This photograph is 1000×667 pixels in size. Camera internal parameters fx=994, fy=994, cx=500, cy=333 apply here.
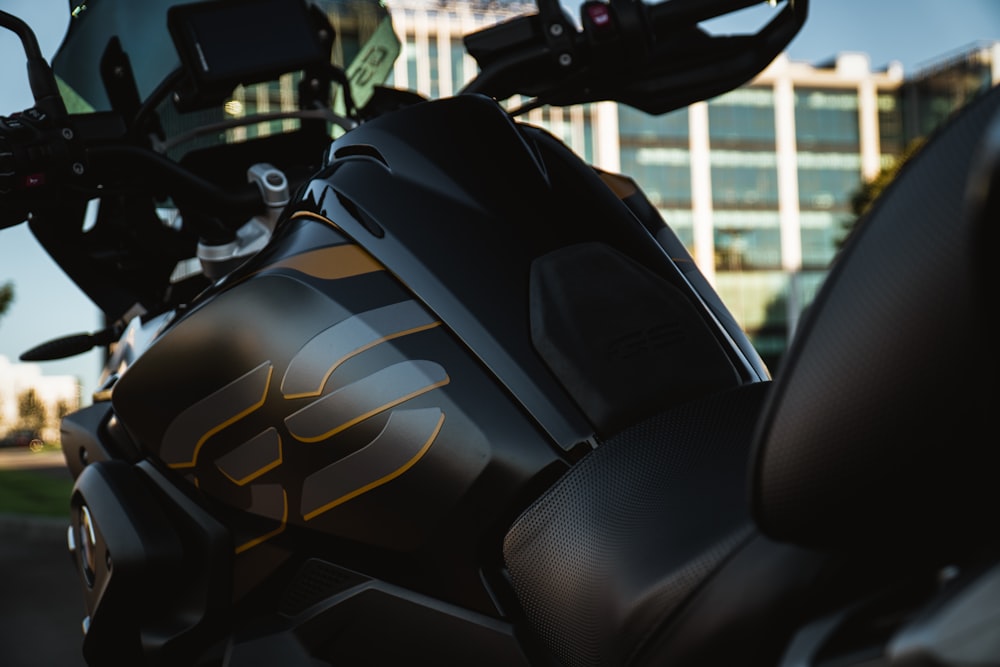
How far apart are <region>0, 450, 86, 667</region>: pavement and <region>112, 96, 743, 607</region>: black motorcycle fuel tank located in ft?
9.10

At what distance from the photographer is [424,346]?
109 centimetres

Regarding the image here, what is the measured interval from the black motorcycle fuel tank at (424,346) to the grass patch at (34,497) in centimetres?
645

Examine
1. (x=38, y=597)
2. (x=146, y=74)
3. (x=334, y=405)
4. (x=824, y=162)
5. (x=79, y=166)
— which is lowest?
(x=824, y=162)

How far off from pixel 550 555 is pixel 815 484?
14.1 inches

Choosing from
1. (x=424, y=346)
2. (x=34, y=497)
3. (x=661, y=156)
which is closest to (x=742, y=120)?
(x=661, y=156)

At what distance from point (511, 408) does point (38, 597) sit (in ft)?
14.2

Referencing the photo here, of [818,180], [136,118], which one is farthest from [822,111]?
[136,118]

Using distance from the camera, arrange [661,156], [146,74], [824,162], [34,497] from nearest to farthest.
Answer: [146,74] → [34,497] → [661,156] → [824,162]

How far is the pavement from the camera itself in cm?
365

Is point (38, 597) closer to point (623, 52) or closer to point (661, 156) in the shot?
point (623, 52)

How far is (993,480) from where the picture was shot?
60 centimetres

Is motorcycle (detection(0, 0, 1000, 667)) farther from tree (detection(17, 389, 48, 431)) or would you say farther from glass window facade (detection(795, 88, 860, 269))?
tree (detection(17, 389, 48, 431))

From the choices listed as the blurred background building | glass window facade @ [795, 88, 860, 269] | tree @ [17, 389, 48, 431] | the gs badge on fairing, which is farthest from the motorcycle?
tree @ [17, 389, 48, 431]

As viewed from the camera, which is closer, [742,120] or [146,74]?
[146,74]
